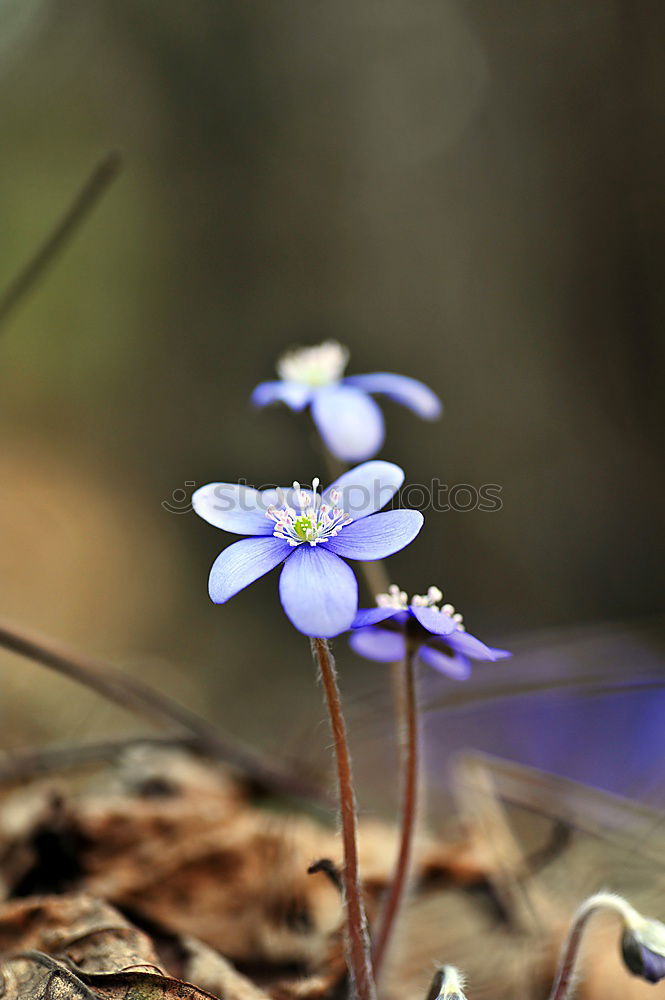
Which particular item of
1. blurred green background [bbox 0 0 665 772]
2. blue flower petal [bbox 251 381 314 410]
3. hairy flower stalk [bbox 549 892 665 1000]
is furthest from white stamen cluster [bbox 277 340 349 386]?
blurred green background [bbox 0 0 665 772]

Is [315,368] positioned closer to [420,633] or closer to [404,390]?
[404,390]

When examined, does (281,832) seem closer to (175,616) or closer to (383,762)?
(383,762)

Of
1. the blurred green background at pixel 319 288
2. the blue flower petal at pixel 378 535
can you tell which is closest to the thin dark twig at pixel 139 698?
the blue flower petal at pixel 378 535

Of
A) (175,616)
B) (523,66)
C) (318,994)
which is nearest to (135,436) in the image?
(175,616)

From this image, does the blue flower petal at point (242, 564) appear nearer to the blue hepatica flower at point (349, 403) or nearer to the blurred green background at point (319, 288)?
the blue hepatica flower at point (349, 403)

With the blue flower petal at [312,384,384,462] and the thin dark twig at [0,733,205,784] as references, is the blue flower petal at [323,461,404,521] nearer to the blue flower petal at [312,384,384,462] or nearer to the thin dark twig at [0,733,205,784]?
the blue flower petal at [312,384,384,462]

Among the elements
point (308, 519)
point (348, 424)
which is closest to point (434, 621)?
point (308, 519)
